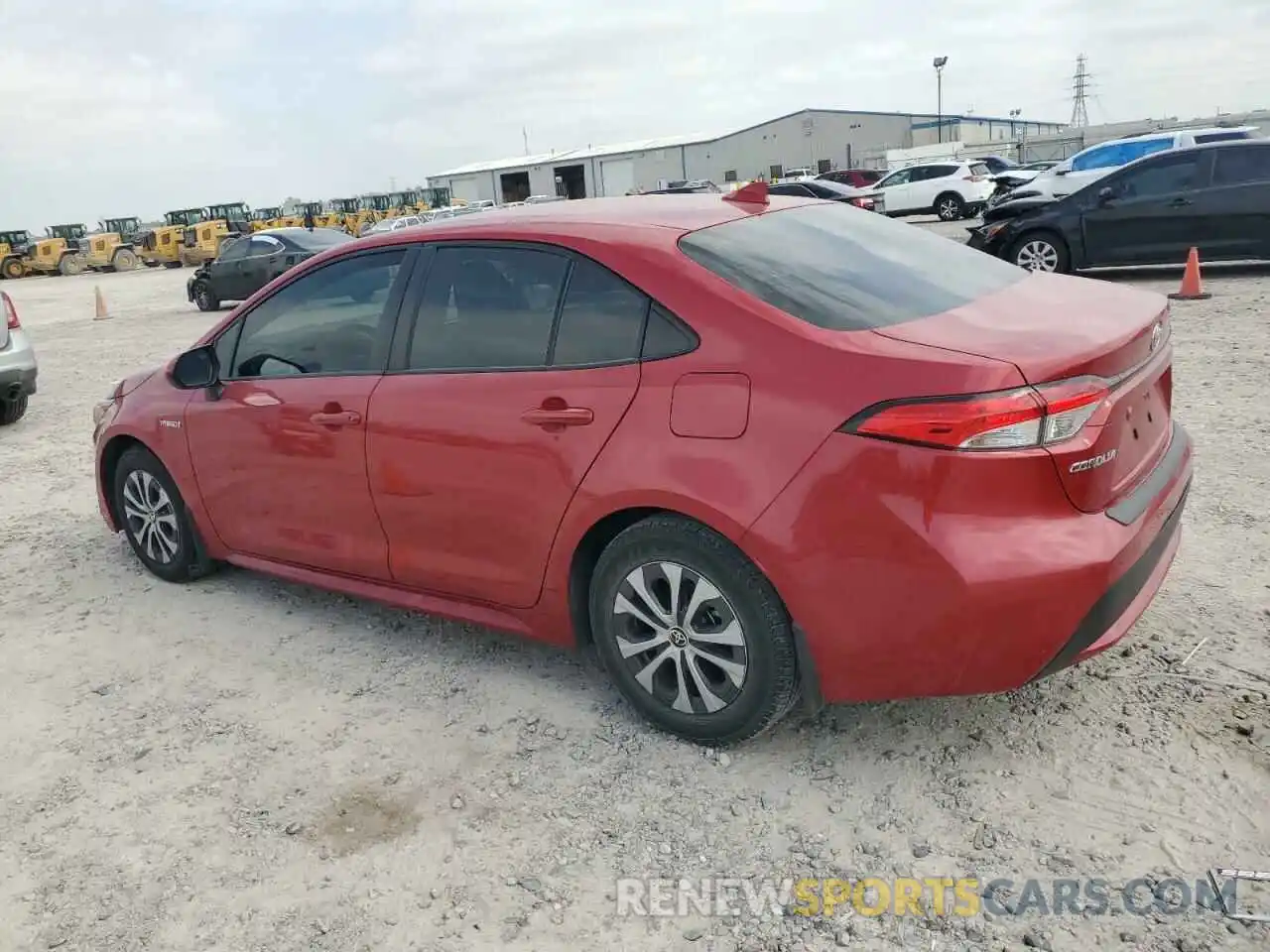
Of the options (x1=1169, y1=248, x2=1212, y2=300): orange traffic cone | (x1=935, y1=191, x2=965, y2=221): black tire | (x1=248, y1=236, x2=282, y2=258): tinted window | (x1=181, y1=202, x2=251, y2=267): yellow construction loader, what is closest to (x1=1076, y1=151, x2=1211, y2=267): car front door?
(x1=1169, y1=248, x2=1212, y2=300): orange traffic cone

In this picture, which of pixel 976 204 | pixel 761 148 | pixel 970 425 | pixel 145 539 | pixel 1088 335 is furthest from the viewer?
pixel 761 148

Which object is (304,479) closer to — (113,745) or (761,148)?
(113,745)

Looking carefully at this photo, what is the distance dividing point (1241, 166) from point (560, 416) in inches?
449

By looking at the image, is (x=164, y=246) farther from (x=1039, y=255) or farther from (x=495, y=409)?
(x=495, y=409)

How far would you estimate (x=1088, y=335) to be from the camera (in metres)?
2.75

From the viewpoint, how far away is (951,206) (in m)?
29.8

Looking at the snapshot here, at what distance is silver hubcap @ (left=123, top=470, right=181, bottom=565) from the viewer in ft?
15.4

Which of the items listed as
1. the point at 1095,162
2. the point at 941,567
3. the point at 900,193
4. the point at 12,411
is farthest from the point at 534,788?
the point at 900,193

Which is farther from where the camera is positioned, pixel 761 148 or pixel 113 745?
pixel 761 148

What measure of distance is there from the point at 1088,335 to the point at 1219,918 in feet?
4.82

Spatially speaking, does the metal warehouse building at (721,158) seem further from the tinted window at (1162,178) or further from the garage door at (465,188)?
the tinted window at (1162,178)

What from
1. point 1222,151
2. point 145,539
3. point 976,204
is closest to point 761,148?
point 976,204

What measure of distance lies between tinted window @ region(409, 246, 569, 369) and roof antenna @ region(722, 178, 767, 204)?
0.80m

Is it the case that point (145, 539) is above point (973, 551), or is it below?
below
